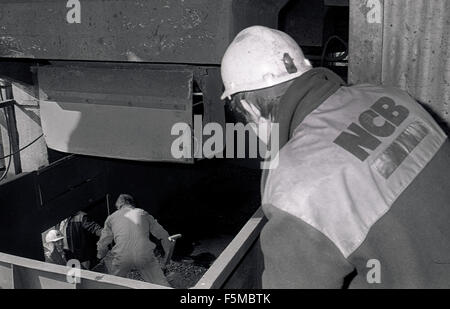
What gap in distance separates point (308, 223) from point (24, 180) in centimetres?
454

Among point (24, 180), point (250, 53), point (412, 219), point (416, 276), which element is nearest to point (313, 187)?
point (412, 219)

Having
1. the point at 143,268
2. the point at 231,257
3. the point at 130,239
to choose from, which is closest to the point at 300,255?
the point at 231,257

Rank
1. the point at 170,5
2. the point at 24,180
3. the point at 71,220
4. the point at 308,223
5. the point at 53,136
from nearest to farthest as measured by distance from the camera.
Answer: the point at 308,223
the point at 170,5
the point at 53,136
the point at 24,180
the point at 71,220

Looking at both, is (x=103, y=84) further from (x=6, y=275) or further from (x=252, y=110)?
(x=252, y=110)

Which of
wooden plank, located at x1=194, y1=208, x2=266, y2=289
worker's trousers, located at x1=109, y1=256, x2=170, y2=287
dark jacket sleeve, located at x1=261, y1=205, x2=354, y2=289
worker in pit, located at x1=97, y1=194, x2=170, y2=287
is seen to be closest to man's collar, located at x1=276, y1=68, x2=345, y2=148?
dark jacket sleeve, located at x1=261, y1=205, x2=354, y2=289

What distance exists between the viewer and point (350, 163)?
1.56 m

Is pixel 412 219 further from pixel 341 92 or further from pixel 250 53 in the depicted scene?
pixel 250 53

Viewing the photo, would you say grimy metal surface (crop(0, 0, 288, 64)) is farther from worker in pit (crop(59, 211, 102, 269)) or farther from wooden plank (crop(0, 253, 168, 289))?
worker in pit (crop(59, 211, 102, 269))

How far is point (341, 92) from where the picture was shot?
1.82m

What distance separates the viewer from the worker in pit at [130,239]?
205 inches

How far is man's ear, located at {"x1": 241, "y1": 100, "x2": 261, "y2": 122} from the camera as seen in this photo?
200cm

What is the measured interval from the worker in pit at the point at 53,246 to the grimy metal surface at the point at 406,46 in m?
4.08

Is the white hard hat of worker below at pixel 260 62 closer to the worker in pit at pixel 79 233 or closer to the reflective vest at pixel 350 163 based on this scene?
the reflective vest at pixel 350 163

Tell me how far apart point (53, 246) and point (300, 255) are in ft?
16.0
